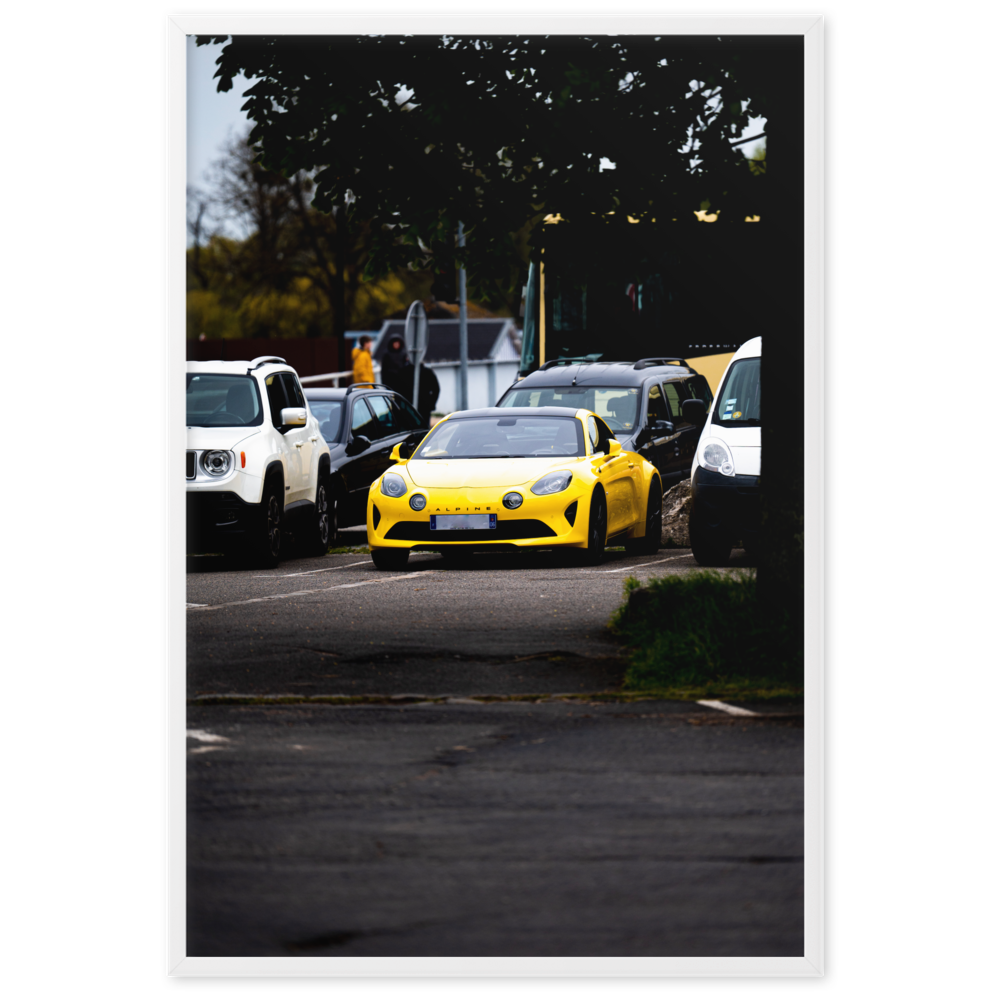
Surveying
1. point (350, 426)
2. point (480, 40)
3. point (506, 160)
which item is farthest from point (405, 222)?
point (350, 426)

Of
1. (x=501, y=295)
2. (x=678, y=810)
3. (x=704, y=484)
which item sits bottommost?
(x=678, y=810)

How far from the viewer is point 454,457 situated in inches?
501

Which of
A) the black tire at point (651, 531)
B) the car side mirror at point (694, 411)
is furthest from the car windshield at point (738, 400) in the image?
the car side mirror at point (694, 411)

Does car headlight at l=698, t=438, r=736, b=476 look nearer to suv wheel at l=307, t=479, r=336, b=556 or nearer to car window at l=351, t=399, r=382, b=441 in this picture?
suv wheel at l=307, t=479, r=336, b=556

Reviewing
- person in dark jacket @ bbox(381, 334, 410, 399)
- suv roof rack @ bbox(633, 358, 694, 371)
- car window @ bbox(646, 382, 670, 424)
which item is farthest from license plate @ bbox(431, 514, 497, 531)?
person in dark jacket @ bbox(381, 334, 410, 399)

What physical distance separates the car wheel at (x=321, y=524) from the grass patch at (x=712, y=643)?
20.6ft

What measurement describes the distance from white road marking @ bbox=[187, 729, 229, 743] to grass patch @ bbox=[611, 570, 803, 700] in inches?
76.0

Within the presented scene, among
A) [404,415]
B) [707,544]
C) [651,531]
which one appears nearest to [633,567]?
[707,544]

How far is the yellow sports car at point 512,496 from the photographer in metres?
11.9

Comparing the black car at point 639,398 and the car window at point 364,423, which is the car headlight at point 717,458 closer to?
the black car at point 639,398

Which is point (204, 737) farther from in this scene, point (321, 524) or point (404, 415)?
point (404, 415)

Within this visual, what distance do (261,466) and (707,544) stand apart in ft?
13.8
